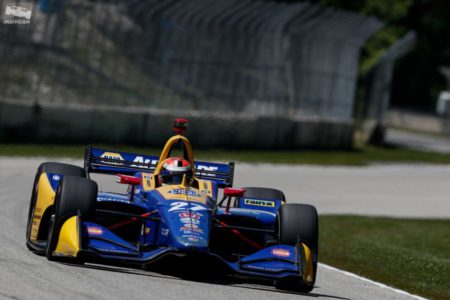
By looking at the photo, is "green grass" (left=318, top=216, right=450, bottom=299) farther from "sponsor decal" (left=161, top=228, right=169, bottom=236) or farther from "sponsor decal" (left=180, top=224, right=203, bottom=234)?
"sponsor decal" (left=161, top=228, right=169, bottom=236)

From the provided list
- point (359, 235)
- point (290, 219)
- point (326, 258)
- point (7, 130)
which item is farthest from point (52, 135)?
point (290, 219)

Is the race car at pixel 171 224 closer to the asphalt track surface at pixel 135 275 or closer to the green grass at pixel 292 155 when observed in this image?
the asphalt track surface at pixel 135 275

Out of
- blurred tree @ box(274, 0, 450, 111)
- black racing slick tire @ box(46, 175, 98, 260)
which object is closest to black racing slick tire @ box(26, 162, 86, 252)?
black racing slick tire @ box(46, 175, 98, 260)

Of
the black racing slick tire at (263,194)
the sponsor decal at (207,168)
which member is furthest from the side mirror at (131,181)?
the black racing slick tire at (263,194)

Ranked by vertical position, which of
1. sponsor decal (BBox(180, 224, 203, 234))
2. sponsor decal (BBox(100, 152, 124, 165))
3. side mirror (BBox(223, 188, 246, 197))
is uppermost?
sponsor decal (BBox(100, 152, 124, 165))

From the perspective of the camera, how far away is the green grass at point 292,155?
21.1 m

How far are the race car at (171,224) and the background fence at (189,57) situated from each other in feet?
35.9

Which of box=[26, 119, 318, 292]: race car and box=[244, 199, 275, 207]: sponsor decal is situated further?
box=[244, 199, 275, 207]: sponsor decal

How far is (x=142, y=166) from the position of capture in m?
11.8

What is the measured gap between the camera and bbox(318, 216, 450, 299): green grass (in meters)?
11.6

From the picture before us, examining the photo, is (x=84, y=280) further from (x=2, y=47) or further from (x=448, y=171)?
(x=448, y=171)

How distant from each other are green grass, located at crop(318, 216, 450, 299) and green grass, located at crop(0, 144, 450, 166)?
630cm

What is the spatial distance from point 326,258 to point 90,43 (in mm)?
11467

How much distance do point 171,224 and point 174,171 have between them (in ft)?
3.74
